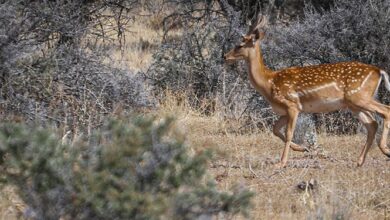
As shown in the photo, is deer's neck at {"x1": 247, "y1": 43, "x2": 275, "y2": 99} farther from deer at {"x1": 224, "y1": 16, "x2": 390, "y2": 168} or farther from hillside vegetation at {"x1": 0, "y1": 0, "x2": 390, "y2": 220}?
hillside vegetation at {"x1": 0, "y1": 0, "x2": 390, "y2": 220}

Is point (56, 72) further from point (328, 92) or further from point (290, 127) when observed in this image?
point (328, 92)

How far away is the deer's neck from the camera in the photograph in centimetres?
1049

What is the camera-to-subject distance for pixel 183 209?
589 cm

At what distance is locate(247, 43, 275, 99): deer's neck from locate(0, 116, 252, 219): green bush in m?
4.56

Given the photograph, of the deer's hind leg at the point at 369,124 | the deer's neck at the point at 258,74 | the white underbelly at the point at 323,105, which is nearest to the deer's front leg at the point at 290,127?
the white underbelly at the point at 323,105

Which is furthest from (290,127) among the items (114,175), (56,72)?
(114,175)

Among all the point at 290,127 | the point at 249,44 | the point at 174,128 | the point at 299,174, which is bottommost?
the point at 299,174

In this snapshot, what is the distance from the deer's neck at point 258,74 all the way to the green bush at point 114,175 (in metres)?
4.56

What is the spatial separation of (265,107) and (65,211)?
7.50 meters

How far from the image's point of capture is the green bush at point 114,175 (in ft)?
18.9

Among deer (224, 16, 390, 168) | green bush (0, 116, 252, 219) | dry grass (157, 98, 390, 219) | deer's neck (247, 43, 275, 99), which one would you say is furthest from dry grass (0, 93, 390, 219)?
deer's neck (247, 43, 275, 99)

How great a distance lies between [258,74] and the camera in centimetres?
1059

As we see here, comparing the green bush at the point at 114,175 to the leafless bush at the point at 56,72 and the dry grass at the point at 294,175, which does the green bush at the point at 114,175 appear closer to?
the dry grass at the point at 294,175

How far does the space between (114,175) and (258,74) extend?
5043 mm
